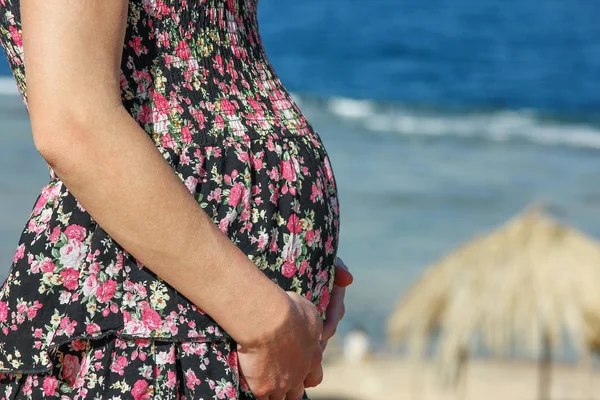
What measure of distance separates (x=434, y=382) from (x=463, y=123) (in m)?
10.2

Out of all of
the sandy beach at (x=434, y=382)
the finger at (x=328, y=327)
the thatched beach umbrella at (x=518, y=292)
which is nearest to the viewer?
the finger at (x=328, y=327)

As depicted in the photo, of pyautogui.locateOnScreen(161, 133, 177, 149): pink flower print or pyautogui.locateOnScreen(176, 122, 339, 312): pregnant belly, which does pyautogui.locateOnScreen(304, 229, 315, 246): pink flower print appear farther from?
pyautogui.locateOnScreen(161, 133, 177, 149): pink flower print

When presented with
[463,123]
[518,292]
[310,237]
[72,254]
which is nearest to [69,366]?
[72,254]

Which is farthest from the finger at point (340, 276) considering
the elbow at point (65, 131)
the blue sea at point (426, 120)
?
the blue sea at point (426, 120)

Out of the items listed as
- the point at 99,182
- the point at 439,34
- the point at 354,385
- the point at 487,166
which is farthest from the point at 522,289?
the point at 439,34

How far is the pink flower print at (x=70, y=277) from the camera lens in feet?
3.72

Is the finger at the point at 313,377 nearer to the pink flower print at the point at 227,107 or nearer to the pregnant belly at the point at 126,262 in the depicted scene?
the pregnant belly at the point at 126,262

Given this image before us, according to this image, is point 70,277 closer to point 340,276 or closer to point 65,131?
point 65,131

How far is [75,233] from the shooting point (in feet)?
3.73

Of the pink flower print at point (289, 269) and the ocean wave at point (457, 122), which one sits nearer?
the pink flower print at point (289, 269)

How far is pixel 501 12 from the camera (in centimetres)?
2516

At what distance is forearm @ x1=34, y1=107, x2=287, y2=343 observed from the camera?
1.05 metres

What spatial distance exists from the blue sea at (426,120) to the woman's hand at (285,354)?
4.81 metres

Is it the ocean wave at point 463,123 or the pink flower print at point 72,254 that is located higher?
the pink flower print at point 72,254
